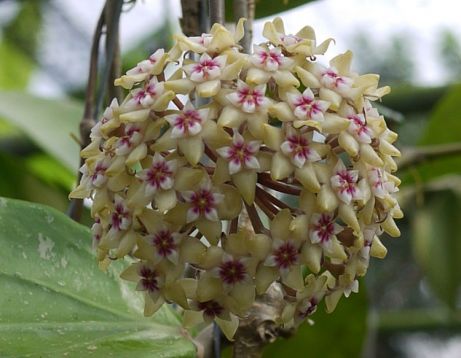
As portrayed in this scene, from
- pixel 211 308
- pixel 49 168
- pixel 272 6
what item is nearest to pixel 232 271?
pixel 211 308

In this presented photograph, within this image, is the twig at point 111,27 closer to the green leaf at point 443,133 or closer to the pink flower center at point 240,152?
the pink flower center at point 240,152

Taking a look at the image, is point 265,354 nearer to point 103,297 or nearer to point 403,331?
point 103,297

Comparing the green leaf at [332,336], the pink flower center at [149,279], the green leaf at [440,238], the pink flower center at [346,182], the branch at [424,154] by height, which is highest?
the pink flower center at [346,182]

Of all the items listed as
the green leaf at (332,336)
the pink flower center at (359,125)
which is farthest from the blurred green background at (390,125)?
the pink flower center at (359,125)

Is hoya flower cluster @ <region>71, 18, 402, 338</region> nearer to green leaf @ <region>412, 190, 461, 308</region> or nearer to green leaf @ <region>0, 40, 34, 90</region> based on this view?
green leaf @ <region>412, 190, 461, 308</region>

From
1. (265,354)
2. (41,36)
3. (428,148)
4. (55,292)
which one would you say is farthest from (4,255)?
(41,36)

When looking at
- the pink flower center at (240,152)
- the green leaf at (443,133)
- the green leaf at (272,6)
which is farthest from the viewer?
the green leaf at (443,133)
